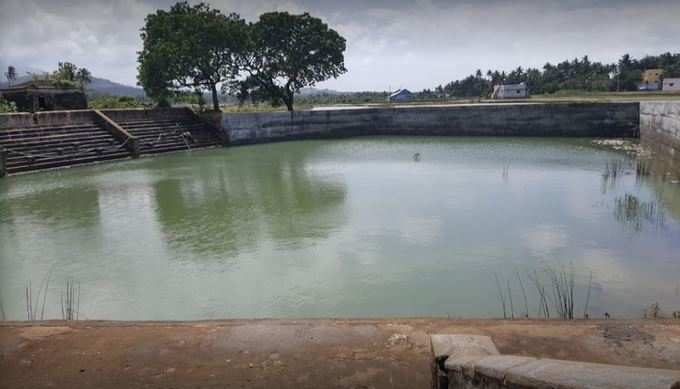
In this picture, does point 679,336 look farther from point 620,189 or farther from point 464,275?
point 620,189

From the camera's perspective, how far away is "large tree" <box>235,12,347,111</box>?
24.0 metres

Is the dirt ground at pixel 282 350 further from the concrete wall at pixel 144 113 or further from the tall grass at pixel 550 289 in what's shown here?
the concrete wall at pixel 144 113

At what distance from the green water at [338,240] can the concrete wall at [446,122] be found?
28.3ft

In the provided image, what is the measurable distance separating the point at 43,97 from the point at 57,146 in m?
6.93

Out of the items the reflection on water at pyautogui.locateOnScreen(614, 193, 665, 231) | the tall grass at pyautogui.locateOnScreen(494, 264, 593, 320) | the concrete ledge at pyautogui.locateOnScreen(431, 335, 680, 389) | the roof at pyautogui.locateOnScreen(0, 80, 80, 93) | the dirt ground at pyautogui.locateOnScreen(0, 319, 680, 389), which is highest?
the roof at pyautogui.locateOnScreen(0, 80, 80, 93)

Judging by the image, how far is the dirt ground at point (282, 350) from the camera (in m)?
2.37

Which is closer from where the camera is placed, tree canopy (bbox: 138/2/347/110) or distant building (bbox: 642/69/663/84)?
tree canopy (bbox: 138/2/347/110)

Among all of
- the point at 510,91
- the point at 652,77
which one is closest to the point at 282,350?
the point at 510,91

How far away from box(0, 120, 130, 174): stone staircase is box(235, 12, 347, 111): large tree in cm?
862

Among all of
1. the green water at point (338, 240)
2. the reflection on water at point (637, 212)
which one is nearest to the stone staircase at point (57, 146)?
the green water at point (338, 240)

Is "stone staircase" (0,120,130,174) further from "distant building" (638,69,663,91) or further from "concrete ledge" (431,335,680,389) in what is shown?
"distant building" (638,69,663,91)

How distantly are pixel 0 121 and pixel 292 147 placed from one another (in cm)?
1013

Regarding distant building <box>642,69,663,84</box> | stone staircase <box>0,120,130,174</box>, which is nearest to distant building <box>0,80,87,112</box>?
stone staircase <box>0,120,130,174</box>

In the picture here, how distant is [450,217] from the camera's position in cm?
807
